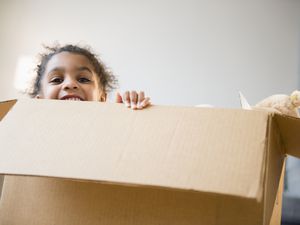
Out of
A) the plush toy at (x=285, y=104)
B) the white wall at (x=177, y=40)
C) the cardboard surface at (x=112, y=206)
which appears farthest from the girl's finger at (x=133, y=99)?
the white wall at (x=177, y=40)

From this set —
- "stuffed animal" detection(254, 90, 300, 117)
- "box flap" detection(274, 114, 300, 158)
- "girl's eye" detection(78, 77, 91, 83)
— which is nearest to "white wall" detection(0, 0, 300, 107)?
"girl's eye" detection(78, 77, 91, 83)

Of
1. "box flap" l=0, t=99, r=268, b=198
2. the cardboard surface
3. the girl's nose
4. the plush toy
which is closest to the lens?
"box flap" l=0, t=99, r=268, b=198

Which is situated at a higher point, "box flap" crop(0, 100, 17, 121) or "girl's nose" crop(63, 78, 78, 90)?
"girl's nose" crop(63, 78, 78, 90)

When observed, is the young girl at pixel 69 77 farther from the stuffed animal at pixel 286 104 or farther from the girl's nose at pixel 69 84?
the stuffed animal at pixel 286 104

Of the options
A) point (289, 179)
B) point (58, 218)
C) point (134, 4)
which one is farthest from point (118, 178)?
point (134, 4)

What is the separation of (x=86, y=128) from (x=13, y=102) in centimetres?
16

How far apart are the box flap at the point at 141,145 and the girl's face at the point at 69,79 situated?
1.47 feet

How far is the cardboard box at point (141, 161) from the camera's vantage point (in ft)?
1.60

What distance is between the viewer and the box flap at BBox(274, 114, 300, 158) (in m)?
0.55

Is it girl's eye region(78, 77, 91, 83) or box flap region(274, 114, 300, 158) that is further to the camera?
girl's eye region(78, 77, 91, 83)

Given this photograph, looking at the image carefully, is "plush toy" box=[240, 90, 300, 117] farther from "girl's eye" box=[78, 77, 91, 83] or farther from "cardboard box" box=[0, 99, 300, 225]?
"girl's eye" box=[78, 77, 91, 83]

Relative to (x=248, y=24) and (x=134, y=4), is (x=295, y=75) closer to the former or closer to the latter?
(x=248, y=24)

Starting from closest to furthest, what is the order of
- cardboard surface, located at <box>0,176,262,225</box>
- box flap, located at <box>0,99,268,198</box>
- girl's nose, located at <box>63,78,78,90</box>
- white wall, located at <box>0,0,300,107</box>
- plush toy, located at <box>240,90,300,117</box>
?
box flap, located at <box>0,99,268,198</box> < cardboard surface, located at <box>0,176,262,225</box> < plush toy, located at <box>240,90,300,117</box> < girl's nose, located at <box>63,78,78,90</box> < white wall, located at <box>0,0,300,107</box>

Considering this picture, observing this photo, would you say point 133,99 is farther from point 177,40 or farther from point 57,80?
point 177,40
